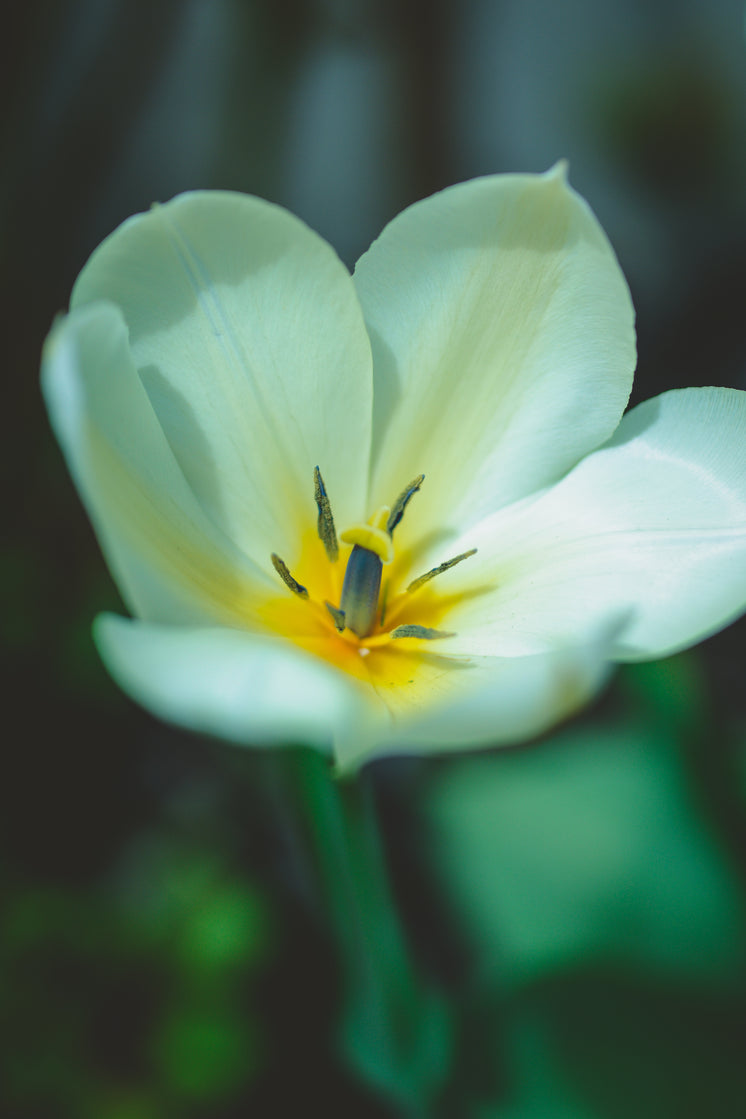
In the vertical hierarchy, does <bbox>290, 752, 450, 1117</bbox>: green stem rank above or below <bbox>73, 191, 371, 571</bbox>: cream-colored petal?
below

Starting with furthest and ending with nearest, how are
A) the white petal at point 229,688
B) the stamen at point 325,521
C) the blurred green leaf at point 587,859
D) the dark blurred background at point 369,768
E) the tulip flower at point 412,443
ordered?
the blurred green leaf at point 587,859 → the dark blurred background at point 369,768 → the stamen at point 325,521 → the tulip flower at point 412,443 → the white petal at point 229,688

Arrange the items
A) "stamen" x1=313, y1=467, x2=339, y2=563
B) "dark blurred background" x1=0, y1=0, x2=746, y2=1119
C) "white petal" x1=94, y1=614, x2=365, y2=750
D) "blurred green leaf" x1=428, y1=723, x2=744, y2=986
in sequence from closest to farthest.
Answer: "white petal" x1=94, y1=614, x2=365, y2=750 → "stamen" x1=313, y1=467, x2=339, y2=563 → "dark blurred background" x1=0, y1=0, x2=746, y2=1119 → "blurred green leaf" x1=428, y1=723, x2=744, y2=986

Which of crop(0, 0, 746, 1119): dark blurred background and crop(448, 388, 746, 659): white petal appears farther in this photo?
crop(0, 0, 746, 1119): dark blurred background

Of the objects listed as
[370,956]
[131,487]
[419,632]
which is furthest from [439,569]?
[370,956]

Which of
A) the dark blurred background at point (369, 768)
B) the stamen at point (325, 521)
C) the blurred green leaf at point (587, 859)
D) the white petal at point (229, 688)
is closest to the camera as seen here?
the white petal at point (229, 688)

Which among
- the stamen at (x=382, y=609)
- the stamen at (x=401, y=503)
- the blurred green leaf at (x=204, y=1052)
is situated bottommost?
the blurred green leaf at (x=204, y=1052)

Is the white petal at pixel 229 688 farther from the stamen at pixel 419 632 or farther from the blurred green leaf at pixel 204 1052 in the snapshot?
the blurred green leaf at pixel 204 1052

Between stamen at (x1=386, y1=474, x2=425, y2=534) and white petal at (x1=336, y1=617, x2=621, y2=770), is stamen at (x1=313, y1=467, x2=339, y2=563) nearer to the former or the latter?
stamen at (x1=386, y1=474, x2=425, y2=534)

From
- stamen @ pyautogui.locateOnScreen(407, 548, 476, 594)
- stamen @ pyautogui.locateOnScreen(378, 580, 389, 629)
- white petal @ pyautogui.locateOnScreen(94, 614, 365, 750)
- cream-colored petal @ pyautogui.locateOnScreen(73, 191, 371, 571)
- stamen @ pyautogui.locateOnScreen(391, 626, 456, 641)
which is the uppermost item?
cream-colored petal @ pyautogui.locateOnScreen(73, 191, 371, 571)

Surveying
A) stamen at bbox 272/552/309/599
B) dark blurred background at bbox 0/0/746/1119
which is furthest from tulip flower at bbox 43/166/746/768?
dark blurred background at bbox 0/0/746/1119

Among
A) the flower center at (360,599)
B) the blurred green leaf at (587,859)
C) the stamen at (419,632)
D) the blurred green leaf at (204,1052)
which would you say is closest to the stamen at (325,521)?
the flower center at (360,599)
